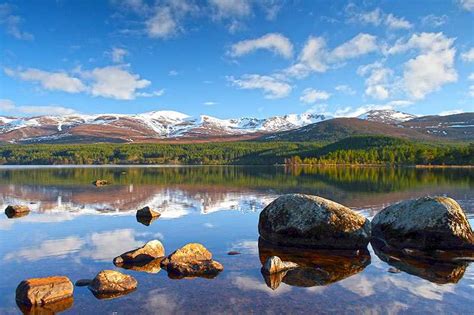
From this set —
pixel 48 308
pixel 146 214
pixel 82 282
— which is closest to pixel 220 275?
pixel 82 282

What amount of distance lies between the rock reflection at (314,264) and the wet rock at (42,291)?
707 cm

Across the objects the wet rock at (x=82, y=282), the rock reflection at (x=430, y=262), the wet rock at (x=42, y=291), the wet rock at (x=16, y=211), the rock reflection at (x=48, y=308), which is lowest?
the rock reflection at (x=430, y=262)

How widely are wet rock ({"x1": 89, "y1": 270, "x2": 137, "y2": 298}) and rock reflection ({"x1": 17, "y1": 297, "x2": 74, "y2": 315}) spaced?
3.44 feet

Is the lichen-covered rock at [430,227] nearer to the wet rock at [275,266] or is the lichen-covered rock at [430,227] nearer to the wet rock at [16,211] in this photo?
the wet rock at [275,266]

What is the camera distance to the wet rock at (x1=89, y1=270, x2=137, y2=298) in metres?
14.4

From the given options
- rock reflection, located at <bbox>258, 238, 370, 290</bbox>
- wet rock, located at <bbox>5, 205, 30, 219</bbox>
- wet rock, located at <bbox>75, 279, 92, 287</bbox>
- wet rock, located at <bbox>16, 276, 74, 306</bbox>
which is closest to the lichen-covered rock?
rock reflection, located at <bbox>258, 238, 370, 290</bbox>

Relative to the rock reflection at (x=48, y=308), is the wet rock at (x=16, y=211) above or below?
above

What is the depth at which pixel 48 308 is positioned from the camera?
13242 mm

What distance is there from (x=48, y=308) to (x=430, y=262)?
616 inches

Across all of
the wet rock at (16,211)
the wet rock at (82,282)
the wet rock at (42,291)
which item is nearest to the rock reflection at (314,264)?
the wet rock at (82,282)

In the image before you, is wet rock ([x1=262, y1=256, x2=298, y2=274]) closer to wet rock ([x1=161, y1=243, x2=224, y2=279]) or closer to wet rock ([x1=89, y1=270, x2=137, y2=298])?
wet rock ([x1=161, y1=243, x2=224, y2=279])

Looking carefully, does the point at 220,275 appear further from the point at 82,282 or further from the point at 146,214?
the point at 146,214

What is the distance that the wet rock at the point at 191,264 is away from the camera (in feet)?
55.4

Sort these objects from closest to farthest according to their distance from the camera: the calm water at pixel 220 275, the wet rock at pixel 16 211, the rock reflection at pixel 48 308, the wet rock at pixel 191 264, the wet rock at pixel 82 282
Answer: the rock reflection at pixel 48 308
the calm water at pixel 220 275
the wet rock at pixel 82 282
the wet rock at pixel 191 264
the wet rock at pixel 16 211
